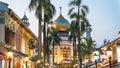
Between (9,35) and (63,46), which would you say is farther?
(63,46)

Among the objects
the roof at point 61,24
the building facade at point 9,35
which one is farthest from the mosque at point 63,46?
the building facade at point 9,35

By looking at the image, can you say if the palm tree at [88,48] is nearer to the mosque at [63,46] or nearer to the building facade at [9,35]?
the building facade at [9,35]

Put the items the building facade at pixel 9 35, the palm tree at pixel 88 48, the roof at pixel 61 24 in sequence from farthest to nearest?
the roof at pixel 61 24
the palm tree at pixel 88 48
the building facade at pixel 9 35

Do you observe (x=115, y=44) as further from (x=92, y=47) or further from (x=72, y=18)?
(x=92, y=47)

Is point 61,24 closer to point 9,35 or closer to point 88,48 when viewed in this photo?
point 88,48

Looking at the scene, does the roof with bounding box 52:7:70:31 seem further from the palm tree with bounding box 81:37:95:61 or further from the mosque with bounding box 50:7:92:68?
the palm tree with bounding box 81:37:95:61

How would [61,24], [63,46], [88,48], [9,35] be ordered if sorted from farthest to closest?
[63,46], [61,24], [88,48], [9,35]

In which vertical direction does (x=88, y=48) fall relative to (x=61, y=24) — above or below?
below

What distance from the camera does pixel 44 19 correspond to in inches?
2020

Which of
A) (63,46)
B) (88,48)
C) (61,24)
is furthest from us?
(63,46)

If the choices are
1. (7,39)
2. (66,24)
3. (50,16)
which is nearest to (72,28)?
(50,16)

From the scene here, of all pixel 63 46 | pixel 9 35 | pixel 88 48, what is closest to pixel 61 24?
pixel 63 46

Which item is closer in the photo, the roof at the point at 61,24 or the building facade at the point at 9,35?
the building facade at the point at 9,35

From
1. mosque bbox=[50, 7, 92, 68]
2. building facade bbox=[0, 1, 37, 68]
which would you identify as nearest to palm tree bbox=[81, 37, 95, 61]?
building facade bbox=[0, 1, 37, 68]
